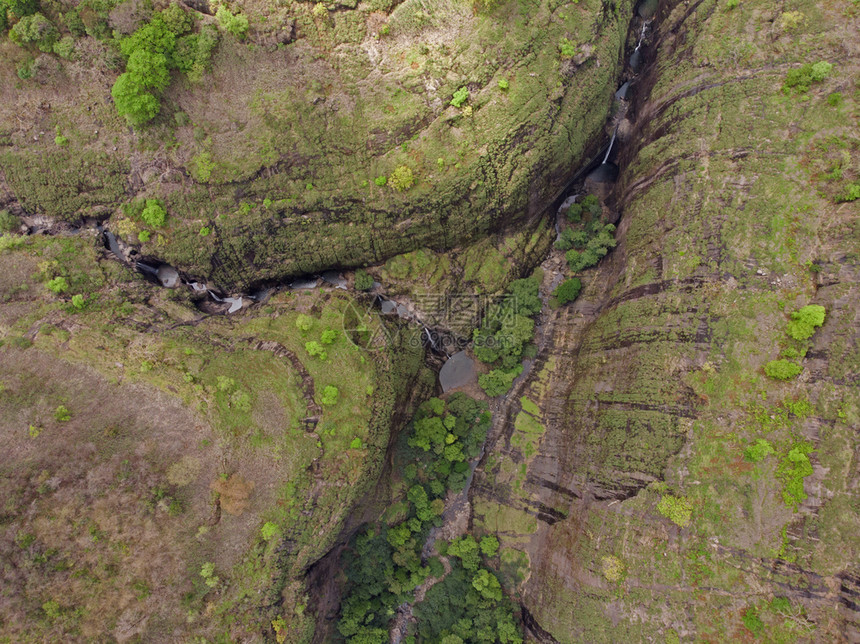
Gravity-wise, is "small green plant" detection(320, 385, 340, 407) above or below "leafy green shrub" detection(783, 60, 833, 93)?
below

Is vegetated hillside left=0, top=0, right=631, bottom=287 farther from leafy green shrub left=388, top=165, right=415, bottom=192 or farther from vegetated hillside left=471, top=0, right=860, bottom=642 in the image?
vegetated hillside left=471, top=0, right=860, bottom=642

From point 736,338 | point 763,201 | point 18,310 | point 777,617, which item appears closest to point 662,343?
point 736,338

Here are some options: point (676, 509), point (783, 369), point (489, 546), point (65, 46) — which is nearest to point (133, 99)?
point (65, 46)

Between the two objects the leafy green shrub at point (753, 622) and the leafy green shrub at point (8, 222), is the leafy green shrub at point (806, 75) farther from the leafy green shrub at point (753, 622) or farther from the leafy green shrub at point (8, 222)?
the leafy green shrub at point (8, 222)

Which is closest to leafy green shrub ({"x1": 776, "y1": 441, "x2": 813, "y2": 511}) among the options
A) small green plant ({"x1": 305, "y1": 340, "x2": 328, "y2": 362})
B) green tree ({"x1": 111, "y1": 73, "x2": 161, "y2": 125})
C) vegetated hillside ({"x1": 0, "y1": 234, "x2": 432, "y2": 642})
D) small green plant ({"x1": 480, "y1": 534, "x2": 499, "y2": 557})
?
small green plant ({"x1": 480, "y1": 534, "x2": 499, "y2": 557})

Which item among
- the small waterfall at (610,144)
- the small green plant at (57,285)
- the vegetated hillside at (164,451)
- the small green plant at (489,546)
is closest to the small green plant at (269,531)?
the vegetated hillside at (164,451)

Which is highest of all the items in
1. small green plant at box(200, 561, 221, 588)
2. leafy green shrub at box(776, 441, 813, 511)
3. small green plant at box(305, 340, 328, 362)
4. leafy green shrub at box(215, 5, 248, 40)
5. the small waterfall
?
the small waterfall
